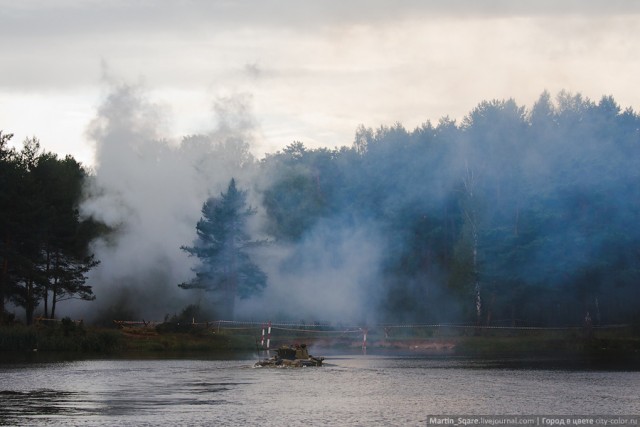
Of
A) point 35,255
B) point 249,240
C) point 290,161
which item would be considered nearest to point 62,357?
point 35,255

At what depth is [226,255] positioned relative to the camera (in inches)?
3780

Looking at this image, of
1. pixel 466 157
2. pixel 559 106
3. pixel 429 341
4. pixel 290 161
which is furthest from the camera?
pixel 290 161

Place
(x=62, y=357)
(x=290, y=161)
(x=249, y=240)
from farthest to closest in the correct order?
1. (x=290, y=161)
2. (x=249, y=240)
3. (x=62, y=357)

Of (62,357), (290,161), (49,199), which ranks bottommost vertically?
(62,357)

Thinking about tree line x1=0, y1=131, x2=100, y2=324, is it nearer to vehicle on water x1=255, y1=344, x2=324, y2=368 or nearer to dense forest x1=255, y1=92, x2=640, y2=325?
dense forest x1=255, y1=92, x2=640, y2=325

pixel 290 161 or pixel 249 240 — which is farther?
pixel 290 161

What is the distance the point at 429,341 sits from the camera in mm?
89875

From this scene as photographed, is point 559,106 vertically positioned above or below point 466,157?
above

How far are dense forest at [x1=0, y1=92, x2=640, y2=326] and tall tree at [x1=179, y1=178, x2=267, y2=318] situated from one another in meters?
0.99

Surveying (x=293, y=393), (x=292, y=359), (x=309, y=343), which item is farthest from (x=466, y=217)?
(x=293, y=393)

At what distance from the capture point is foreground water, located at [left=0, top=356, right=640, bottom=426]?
40000 mm

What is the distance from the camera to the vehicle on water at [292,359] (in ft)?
219

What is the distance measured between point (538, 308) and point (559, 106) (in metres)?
34.2

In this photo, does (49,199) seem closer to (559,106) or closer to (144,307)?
(144,307)
